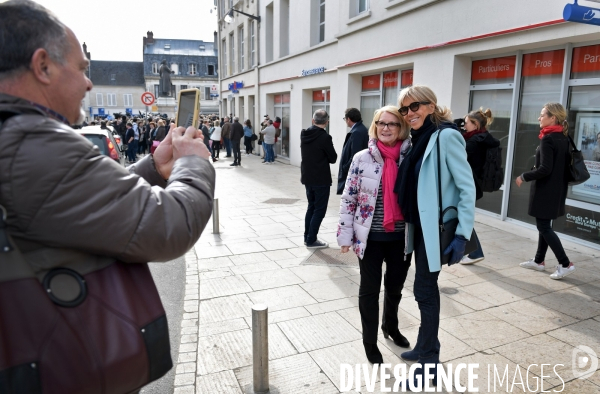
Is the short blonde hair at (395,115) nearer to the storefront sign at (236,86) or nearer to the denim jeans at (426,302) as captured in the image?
the denim jeans at (426,302)

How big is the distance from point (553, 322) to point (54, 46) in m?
4.51

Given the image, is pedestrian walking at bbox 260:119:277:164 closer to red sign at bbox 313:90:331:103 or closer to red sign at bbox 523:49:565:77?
red sign at bbox 313:90:331:103

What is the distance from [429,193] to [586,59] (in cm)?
492

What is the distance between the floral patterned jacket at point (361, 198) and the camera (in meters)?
3.41

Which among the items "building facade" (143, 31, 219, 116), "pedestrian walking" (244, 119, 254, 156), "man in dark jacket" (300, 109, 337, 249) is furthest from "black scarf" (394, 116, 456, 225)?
"building facade" (143, 31, 219, 116)

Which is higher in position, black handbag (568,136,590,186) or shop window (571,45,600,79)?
shop window (571,45,600,79)

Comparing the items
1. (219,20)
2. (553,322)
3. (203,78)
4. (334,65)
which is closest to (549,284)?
(553,322)

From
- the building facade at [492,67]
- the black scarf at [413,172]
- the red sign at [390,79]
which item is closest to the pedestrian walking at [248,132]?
the building facade at [492,67]

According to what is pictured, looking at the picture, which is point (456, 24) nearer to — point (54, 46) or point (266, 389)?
point (266, 389)

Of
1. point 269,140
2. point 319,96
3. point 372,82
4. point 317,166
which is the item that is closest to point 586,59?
point 317,166

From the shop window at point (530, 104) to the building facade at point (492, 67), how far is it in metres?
0.02

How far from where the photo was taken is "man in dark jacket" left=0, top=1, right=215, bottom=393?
1155 millimetres

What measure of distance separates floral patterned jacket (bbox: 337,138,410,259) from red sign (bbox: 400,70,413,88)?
24.3ft

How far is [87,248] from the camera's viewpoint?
124 centimetres
